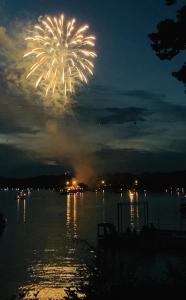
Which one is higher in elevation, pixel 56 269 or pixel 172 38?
pixel 172 38

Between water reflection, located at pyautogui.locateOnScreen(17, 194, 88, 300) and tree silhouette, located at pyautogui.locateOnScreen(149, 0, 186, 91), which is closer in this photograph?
tree silhouette, located at pyautogui.locateOnScreen(149, 0, 186, 91)

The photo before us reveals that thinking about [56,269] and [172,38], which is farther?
[56,269]

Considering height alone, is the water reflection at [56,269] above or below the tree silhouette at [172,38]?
below

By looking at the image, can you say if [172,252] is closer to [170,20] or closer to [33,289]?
[33,289]

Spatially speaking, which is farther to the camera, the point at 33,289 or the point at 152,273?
the point at 152,273

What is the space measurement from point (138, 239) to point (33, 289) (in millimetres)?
15862

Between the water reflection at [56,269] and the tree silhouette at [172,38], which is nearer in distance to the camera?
the tree silhouette at [172,38]

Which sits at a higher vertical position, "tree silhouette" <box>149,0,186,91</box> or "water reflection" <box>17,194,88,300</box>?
"tree silhouette" <box>149,0,186,91</box>

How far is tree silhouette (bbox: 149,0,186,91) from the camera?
16.0m

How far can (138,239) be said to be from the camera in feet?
161

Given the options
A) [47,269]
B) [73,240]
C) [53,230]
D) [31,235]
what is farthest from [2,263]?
[53,230]

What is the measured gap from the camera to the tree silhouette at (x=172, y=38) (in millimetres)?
16031

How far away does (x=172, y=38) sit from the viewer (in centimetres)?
1636

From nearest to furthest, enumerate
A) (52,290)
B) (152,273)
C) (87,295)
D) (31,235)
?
1. (87,295)
2. (52,290)
3. (152,273)
4. (31,235)
